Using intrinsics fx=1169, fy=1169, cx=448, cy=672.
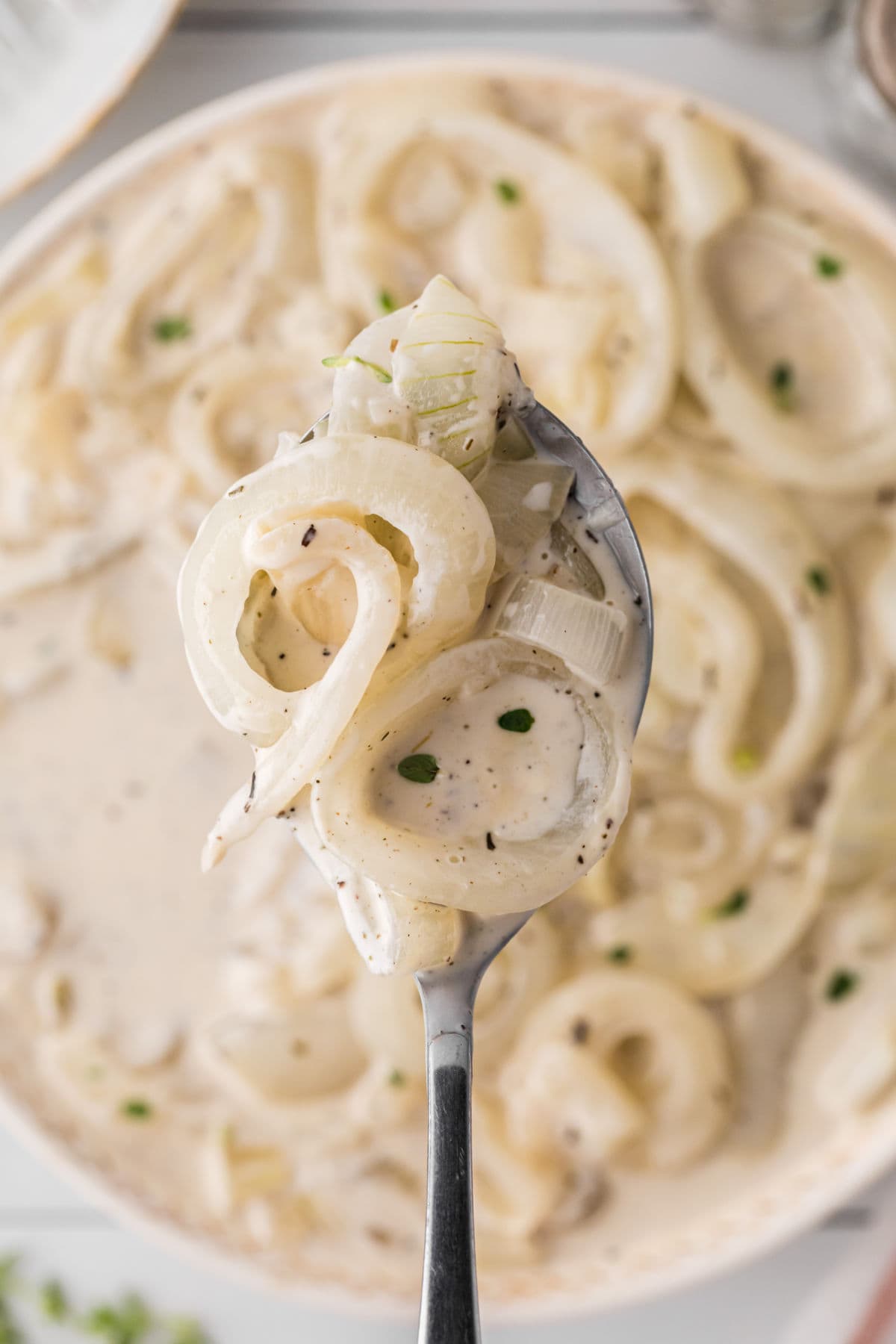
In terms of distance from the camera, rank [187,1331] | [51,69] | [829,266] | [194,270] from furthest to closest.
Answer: [187,1331] < [51,69] < [194,270] < [829,266]

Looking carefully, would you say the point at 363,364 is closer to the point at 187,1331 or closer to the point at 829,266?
the point at 829,266

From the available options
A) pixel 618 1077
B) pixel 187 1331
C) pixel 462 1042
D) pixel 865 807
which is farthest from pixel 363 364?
pixel 187 1331

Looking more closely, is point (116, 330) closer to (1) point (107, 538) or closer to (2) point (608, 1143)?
(1) point (107, 538)

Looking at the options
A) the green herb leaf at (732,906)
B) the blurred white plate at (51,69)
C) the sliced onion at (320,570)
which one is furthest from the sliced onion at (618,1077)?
the blurred white plate at (51,69)

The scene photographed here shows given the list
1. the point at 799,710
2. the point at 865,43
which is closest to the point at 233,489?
the point at 799,710

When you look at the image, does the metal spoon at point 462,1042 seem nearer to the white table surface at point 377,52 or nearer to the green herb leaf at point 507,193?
the green herb leaf at point 507,193

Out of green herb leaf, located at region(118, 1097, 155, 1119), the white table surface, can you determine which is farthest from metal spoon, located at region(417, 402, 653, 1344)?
the white table surface

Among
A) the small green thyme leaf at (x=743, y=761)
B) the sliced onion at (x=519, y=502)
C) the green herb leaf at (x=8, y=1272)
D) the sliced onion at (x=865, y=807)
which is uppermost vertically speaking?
the sliced onion at (x=519, y=502)
